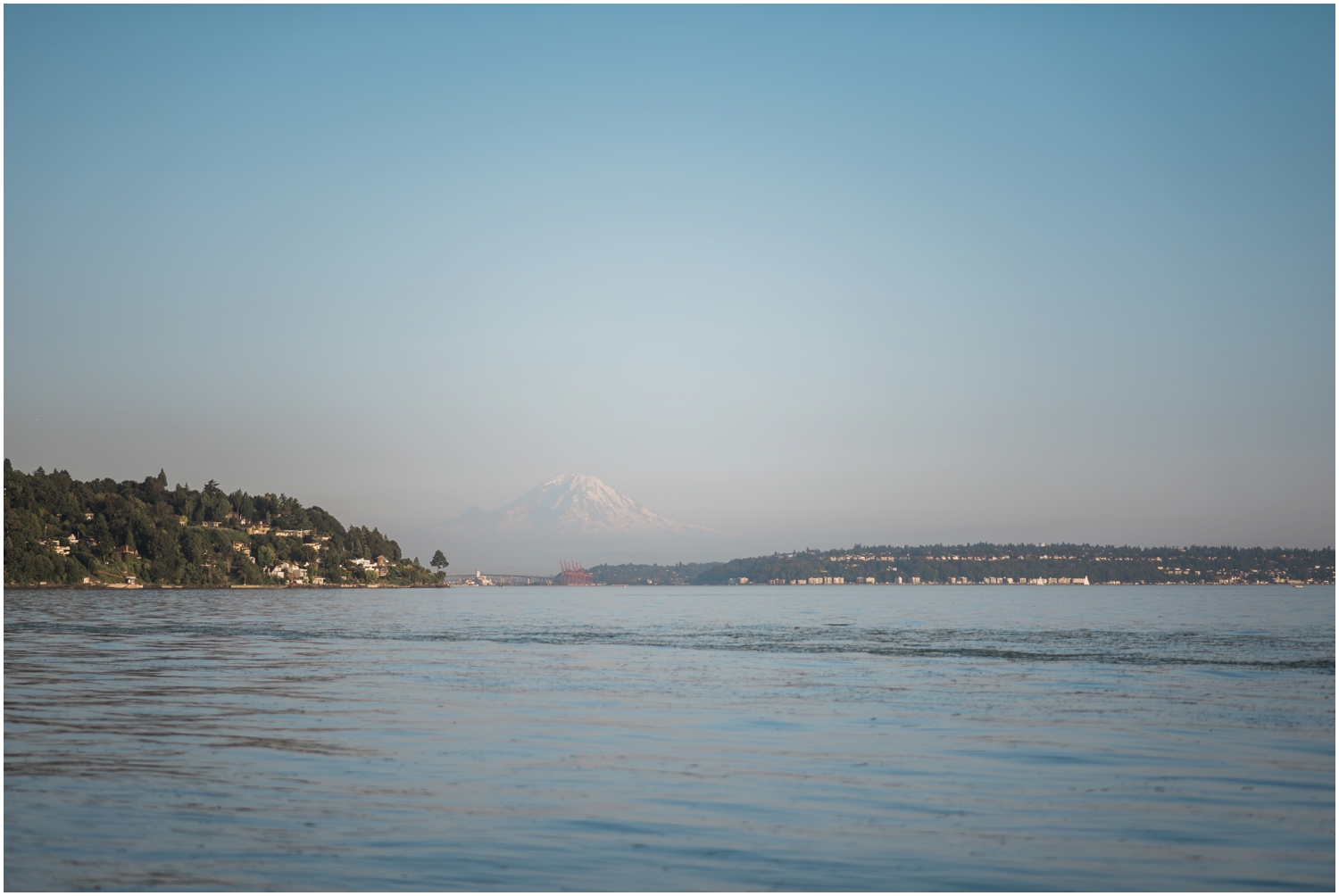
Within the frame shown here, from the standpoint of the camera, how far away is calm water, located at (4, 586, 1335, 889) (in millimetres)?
13891

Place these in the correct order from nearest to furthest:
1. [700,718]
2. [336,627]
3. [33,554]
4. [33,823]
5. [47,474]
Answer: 1. [33,823]
2. [700,718]
3. [336,627]
4. [33,554]
5. [47,474]

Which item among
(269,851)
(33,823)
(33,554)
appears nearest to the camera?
(269,851)

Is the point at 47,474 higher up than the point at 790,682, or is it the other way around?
the point at 47,474

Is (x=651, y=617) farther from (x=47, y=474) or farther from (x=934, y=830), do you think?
(x=47, y=474)

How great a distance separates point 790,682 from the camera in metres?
35.0

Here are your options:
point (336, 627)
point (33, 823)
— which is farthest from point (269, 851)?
point (336, 627)

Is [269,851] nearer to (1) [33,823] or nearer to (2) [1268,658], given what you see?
(1) [33,823]

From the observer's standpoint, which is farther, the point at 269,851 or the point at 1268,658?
the point at 1268,658

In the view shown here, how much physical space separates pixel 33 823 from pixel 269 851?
13.5 ft

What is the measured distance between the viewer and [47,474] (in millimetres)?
197375

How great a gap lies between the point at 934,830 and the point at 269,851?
943 cm

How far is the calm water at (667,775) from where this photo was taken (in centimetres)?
1389

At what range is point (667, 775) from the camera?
1933 centimetres

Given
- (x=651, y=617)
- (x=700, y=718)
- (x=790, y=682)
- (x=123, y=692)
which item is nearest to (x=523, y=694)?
(x=700, y=718)
